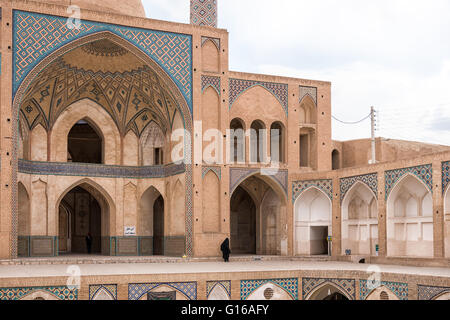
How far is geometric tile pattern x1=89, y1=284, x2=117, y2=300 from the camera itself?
10.8 meters

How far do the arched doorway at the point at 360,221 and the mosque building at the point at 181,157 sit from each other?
0.12ft

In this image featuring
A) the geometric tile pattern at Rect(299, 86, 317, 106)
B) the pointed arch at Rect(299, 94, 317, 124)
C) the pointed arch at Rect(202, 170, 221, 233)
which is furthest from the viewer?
the pointed arch at Rect(299, 94, 317, 124)

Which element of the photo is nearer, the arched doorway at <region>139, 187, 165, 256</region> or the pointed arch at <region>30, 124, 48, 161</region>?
the pointed arch at <region>30, 124, 48, 161</region>

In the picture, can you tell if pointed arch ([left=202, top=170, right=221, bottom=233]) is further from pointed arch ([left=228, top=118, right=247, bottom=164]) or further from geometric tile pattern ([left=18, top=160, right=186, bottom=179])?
pointed arch ([left=228, top=118, right=247, bottom=164])

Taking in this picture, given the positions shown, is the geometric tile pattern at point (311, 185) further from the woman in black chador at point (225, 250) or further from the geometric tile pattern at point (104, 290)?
the geometric tile pattern at point (104, 290)

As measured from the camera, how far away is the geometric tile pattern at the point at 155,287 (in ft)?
36.4

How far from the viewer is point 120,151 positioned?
1862 cm

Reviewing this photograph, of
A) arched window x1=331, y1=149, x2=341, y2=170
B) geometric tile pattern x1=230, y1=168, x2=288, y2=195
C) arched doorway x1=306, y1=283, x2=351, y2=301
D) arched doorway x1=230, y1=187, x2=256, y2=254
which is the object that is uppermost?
arched window x1=331, y1=149, x2=341, y2=170

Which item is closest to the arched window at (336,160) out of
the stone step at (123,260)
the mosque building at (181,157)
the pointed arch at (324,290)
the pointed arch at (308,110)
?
the mosque building at (181,157)

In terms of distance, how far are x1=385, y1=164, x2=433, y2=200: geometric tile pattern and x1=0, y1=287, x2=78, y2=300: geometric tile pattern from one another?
25.1 feet

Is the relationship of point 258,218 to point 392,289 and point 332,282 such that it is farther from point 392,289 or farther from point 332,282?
point 392,289

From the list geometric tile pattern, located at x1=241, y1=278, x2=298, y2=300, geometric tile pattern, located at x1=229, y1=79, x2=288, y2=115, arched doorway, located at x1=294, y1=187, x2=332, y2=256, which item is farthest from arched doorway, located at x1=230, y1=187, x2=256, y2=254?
geometric tile pattern, located at x1=241, y1=278, x2=298, y2=300

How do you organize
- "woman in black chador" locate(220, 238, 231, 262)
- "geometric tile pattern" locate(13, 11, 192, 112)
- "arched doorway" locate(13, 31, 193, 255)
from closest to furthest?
1. "geometric tile pattern" locate(13, 11, 192, 112)
2. "woman in black chador" locate(220, 238, 231, 262)
3. "arched doorway" locate(13, 31, 193, 255)
